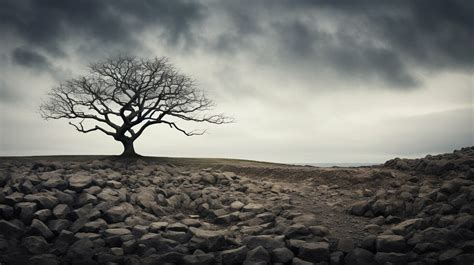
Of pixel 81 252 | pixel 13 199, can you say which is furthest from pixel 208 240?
pixel 13 199

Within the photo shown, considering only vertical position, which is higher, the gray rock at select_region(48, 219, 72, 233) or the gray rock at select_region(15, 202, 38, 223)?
the gray rock at select_region(15, 202, 38, 223)

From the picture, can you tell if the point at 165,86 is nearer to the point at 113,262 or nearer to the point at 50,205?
the point at 50,205

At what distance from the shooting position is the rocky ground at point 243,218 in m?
9.57

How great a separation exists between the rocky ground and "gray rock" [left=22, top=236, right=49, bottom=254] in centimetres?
3

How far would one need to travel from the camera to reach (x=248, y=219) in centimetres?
1227

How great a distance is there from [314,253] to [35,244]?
23.5ft

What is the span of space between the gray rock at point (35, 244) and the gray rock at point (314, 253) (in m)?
6.56

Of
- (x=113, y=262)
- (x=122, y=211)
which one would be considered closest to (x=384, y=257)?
(x=113, y=262)

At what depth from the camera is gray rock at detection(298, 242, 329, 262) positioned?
9.48 m

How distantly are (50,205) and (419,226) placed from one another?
10.7m

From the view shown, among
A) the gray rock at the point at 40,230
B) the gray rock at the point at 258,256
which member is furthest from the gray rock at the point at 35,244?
the gray rock at the point at 258,256

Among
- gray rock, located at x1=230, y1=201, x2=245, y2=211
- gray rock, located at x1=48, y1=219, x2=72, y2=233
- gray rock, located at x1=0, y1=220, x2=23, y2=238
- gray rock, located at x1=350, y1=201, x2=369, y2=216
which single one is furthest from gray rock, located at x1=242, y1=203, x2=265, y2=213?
gray rock, located at x1=0, y1=220, x2=23, y2=238

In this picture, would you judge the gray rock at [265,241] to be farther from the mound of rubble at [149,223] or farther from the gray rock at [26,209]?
the gray rock at [26,209]

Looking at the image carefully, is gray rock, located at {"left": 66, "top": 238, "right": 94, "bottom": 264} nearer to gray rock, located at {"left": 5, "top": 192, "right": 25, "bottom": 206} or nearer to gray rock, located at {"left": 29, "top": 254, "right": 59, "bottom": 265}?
gray rock, located at {"left": 29, "top": 254, "right": 59, "bottom": 265}
